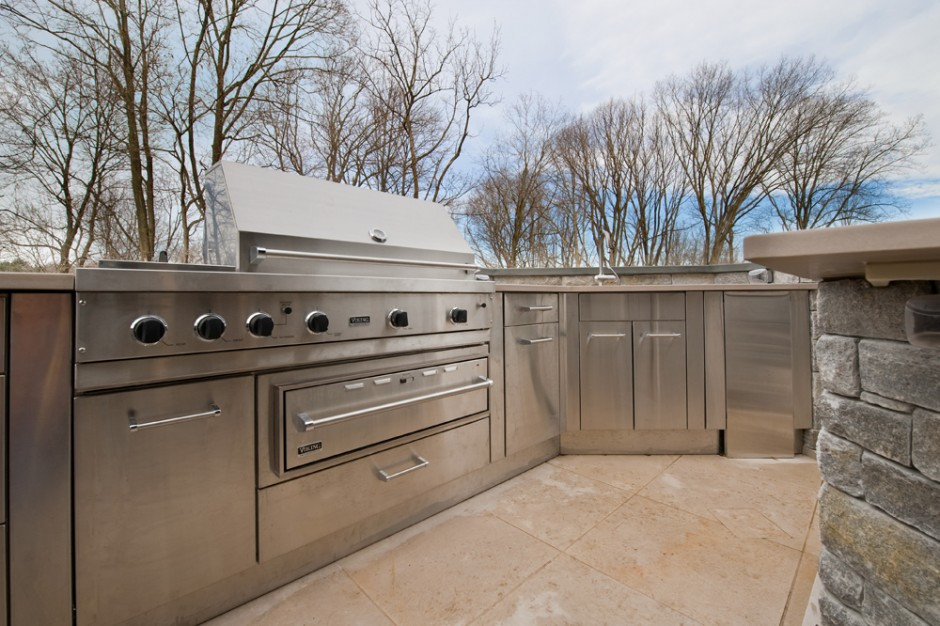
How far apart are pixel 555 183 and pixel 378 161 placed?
1839 mm

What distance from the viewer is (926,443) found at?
608 millimetres

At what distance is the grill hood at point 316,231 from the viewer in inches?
58.3

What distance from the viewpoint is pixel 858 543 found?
0.72 m

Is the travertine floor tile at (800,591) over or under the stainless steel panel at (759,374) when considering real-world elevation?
under

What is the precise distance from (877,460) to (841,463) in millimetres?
81

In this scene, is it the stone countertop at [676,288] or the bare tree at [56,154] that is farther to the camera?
the stone countertop at [676,288]

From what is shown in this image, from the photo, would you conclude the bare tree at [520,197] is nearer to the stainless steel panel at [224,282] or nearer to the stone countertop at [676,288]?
the stone countertop at [676,288]

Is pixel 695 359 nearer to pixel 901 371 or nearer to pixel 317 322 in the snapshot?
pixel 901 371

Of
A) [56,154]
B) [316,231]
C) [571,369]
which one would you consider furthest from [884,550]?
[56,154]

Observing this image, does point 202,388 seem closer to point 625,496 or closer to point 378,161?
point 625,496

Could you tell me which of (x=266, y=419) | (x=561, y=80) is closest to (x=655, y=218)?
(x=561, y=80)

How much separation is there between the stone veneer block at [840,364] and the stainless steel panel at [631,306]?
1479 millimetres

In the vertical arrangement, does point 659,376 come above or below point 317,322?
below

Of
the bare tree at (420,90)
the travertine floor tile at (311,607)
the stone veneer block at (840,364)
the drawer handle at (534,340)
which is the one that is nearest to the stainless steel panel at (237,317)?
the drawer handle at (534,340)
